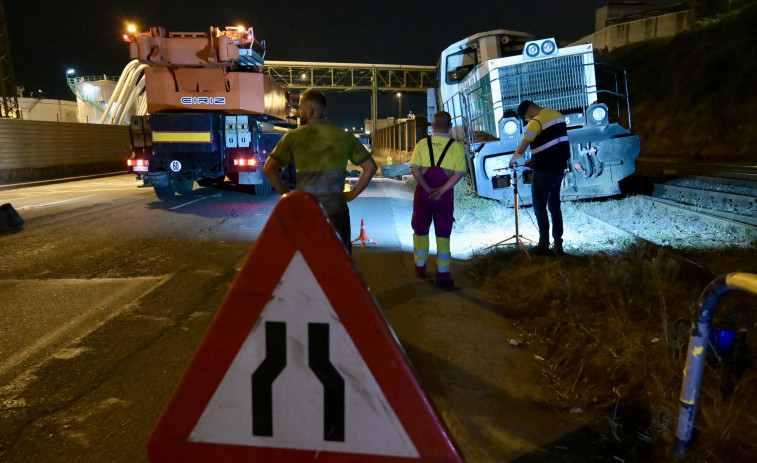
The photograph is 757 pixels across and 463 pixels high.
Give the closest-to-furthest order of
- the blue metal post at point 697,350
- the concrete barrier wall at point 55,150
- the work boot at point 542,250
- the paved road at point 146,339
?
the blue metal post at point 697,350 → the paved road at point 146,339 → the work boot at point 542,250 → the concrete barrier wall at point 55,150

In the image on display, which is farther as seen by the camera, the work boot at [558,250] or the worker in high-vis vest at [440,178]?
the work boot at [558,250]

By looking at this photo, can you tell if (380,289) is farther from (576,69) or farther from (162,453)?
(576,69)

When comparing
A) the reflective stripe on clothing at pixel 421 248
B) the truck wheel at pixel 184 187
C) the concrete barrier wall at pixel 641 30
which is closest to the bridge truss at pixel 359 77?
the concrete barrier wall at pixel 641 30

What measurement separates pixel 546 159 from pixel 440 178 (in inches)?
60.8

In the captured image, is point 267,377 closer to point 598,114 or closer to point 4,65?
point 598,114

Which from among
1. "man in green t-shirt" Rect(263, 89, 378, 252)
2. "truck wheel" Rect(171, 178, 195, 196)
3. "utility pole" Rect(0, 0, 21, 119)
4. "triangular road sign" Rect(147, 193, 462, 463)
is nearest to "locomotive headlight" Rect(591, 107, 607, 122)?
"man in green t-shirt" Rect(263, 89, 378, 252)

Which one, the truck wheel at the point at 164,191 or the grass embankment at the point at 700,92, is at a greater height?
the grass embankment at the point at 700,92

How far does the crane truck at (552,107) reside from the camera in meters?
9.56

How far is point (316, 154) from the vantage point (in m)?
3.71

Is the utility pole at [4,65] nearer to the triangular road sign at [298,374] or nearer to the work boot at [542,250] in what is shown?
the work boot at [542,250]

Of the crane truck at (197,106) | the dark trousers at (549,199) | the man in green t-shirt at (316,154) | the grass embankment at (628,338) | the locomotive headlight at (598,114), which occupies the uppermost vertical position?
the crane truck at (197,106)

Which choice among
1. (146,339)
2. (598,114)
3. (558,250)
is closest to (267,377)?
(146,339)

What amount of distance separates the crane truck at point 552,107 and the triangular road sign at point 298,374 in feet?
22.6

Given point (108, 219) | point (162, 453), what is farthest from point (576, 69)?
point (162, 453)
